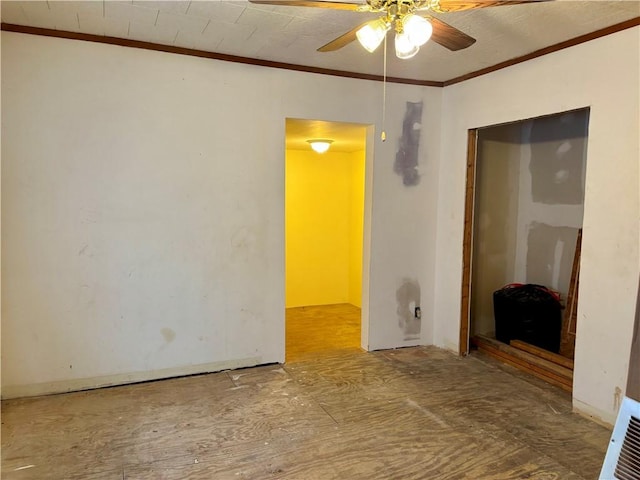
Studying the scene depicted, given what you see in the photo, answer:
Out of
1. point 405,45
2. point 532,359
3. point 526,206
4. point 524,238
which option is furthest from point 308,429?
point 526,206

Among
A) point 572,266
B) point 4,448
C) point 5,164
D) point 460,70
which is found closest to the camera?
point 4,448

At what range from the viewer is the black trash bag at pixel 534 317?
13.4 ft

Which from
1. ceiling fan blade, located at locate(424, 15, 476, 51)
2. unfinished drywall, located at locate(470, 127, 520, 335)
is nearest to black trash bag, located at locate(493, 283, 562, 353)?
unfinished drywall, located at locate(470, 127, 520, 335)

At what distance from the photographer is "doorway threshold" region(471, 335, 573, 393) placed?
354 cm

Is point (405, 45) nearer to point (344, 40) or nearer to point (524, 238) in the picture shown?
point (344, 40)

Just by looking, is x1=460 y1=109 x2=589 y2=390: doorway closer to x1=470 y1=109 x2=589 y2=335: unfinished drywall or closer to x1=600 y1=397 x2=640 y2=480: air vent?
x1=470 y1=109 x2=589 y2=335: unfinished drywall

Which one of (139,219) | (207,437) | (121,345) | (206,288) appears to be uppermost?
(139,219)

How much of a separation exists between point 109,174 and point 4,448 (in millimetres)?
1826

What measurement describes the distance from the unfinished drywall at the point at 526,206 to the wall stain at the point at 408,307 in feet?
2.06

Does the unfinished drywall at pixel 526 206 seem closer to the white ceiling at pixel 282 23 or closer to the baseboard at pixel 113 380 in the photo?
the white ceiling at pixel 282 23

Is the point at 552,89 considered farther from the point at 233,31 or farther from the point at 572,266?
the point at 233,31

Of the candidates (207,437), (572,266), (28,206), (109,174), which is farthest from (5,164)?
(572,266)

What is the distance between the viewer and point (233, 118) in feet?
11.8

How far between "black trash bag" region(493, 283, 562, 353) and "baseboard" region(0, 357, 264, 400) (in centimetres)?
232
